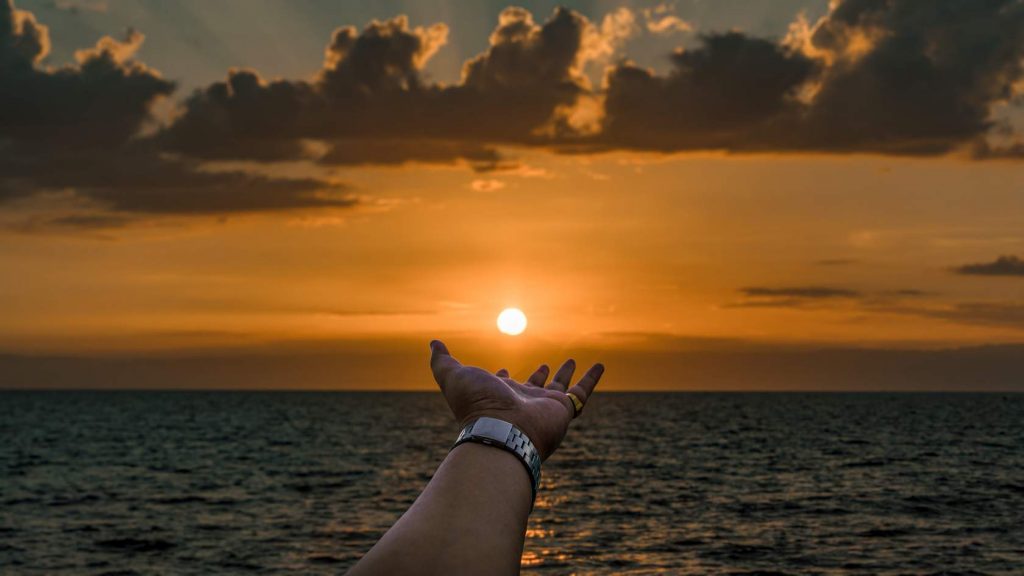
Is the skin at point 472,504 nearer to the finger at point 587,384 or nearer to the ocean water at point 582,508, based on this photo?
the finger at point 587,384

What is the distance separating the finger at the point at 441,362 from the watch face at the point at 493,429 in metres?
0.38

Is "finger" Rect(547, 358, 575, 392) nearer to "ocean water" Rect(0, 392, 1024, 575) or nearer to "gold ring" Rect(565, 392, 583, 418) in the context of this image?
"gold ring" Rect(565, 392, 583, 418)

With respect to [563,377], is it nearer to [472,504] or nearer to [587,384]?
[587,384]

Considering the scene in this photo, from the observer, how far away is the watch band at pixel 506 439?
Result: 2121mm

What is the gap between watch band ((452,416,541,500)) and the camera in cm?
212

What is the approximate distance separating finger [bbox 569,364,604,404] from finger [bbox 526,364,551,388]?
0.17m

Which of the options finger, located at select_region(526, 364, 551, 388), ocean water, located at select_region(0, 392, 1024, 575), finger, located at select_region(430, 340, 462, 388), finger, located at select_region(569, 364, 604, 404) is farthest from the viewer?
ocean water, located at select_region(0, 392, 1024, 575)

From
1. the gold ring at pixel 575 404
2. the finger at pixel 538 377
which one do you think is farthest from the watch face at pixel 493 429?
the finger at pixel 538 377

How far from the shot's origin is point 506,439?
7.00 feet

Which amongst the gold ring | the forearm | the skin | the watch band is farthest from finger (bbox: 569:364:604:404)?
the forearm

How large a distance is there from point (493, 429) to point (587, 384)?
41.8 inches

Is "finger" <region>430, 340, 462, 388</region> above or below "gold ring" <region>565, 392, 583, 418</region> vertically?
above

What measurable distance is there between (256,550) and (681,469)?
31547 millimetres

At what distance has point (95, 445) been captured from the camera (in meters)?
74.8
